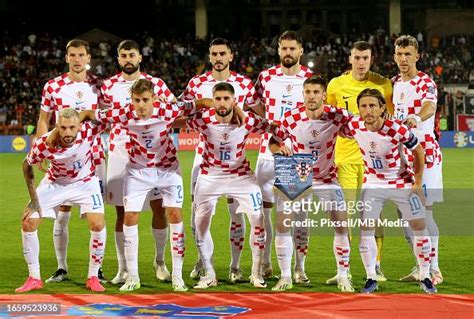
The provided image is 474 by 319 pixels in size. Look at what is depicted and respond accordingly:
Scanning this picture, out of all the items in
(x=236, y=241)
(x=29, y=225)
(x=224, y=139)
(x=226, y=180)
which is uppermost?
(x=224, y=139)

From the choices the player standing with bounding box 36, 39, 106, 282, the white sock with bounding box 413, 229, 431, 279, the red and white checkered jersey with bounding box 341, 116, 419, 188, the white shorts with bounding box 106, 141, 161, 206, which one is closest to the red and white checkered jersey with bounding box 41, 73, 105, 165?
the player standing with bounding box 36, 39, 106, 282

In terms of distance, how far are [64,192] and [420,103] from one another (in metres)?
3.51

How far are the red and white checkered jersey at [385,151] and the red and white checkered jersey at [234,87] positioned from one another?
3.85 ft

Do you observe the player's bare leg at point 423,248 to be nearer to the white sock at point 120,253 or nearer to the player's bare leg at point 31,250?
the white sock at point 120,253

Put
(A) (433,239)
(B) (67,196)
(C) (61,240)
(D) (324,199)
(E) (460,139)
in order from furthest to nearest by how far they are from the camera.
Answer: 1. (E) (460,139)
2. (C) (61,240)
3. (A) (433,239)
4. (B) (67,196)
5. (D) (324,199)

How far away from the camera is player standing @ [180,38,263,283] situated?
9.05m

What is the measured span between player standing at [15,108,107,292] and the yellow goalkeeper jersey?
235 cm

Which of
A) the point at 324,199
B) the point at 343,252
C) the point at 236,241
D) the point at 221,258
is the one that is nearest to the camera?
the point at 343,252

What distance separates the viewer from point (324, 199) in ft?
28.2

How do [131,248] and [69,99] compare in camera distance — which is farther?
[69,99]

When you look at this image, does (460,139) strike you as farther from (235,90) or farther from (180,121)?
(180,121)

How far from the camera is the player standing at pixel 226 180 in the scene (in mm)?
8672

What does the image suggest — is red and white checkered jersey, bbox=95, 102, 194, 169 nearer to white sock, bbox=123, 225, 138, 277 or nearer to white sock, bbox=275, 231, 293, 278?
white sock, bbox=123, 225, 138, 277

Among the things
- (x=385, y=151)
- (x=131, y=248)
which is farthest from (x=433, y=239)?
(x=131, y=248)
